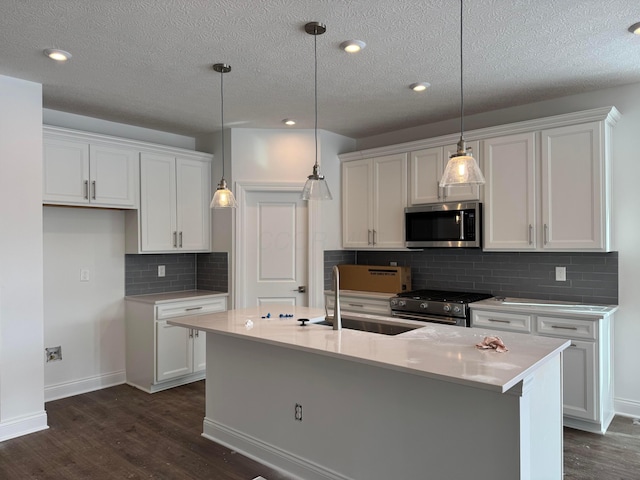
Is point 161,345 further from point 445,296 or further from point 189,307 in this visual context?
point 445,296

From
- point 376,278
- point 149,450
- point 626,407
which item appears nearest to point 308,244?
point 376,278

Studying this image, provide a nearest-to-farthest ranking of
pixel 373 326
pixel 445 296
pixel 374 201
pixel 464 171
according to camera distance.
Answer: pixel 464 171 < pixel 373 326 < pixel 445 296 < pixel 374 201

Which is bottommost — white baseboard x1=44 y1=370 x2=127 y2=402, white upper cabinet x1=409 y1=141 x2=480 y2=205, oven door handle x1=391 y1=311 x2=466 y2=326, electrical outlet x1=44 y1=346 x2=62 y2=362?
white baseboard x1=44 y1=370 x2=127 y2=402

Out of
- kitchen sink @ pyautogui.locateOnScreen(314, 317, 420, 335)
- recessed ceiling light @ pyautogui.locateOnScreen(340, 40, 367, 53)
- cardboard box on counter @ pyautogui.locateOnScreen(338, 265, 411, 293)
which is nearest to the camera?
recessed ceiling light @ pyautogui.locateOnScreen(340, 40, 367, 53)

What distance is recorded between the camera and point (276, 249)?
15.8 feet

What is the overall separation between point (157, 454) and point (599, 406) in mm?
3154

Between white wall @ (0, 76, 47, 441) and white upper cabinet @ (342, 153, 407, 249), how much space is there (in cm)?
294

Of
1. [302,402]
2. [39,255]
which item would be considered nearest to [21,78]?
[39,255]

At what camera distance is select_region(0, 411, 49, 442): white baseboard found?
3.28m

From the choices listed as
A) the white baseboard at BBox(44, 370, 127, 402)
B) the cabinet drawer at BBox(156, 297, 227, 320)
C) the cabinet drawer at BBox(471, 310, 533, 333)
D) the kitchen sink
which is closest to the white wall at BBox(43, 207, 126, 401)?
the white baseboard at BBox(44, 370, 127, 402)

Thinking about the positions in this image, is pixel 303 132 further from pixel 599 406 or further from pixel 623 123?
pixel 599 406

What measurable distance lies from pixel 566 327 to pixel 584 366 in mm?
298

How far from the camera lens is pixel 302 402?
2699 mm

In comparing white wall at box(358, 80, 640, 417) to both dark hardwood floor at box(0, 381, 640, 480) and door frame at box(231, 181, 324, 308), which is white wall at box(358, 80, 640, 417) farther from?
door frame at box(231, 181, 324, 308)
